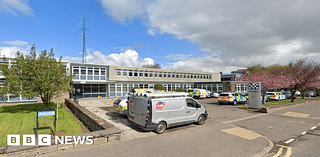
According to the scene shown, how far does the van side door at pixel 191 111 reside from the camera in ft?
27.6

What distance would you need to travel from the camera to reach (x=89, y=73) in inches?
1049

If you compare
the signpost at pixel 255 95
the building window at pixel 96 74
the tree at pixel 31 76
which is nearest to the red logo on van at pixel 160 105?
the tree at pixel 31 76

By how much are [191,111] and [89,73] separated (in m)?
22.8

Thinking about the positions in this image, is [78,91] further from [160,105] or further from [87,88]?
[160,105]

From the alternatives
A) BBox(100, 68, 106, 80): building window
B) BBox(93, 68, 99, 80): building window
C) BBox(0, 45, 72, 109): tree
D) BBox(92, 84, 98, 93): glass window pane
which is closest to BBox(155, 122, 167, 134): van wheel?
BBox(0, 45, 72, 109): tree

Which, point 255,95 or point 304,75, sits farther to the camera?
point 304,75

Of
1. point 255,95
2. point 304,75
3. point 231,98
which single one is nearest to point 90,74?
point 231,98

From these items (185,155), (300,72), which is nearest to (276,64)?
(300,72)

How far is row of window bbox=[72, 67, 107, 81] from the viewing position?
25.4 meters

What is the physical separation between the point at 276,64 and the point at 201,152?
208 ft

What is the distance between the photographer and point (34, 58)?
1331 centimetres

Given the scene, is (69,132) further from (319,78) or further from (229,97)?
(319,78)

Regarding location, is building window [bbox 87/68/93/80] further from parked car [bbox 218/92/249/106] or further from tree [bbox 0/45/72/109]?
parked car [bbox 218/92/249/106]

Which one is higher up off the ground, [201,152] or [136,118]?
[136,118]
